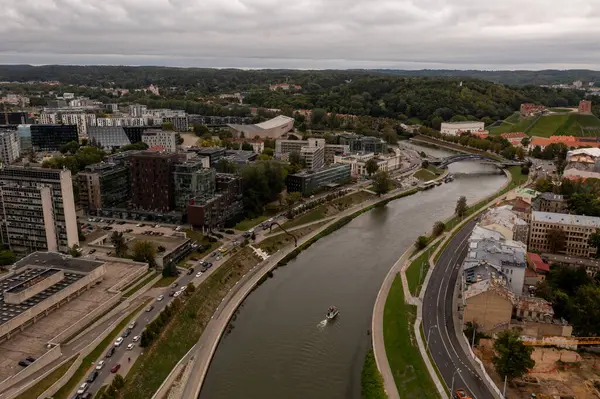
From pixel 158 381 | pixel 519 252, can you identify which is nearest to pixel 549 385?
pixel 519 252

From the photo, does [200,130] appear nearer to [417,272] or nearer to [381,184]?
[381,184]

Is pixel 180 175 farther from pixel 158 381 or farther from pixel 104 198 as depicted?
pixel 158 381

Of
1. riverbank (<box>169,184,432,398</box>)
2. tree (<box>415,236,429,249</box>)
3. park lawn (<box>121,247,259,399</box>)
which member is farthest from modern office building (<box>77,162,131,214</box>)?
tree (<box>415,236,429,249</box>)

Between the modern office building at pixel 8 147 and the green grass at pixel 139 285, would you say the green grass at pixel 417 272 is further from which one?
the modern office building at pixel 8 147

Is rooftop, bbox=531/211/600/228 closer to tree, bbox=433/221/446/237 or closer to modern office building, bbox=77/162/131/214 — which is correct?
tree, bbox=433/221/446/237

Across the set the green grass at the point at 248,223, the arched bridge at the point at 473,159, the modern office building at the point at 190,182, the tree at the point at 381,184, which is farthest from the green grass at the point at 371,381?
the arched bridge at the point at 473,159
